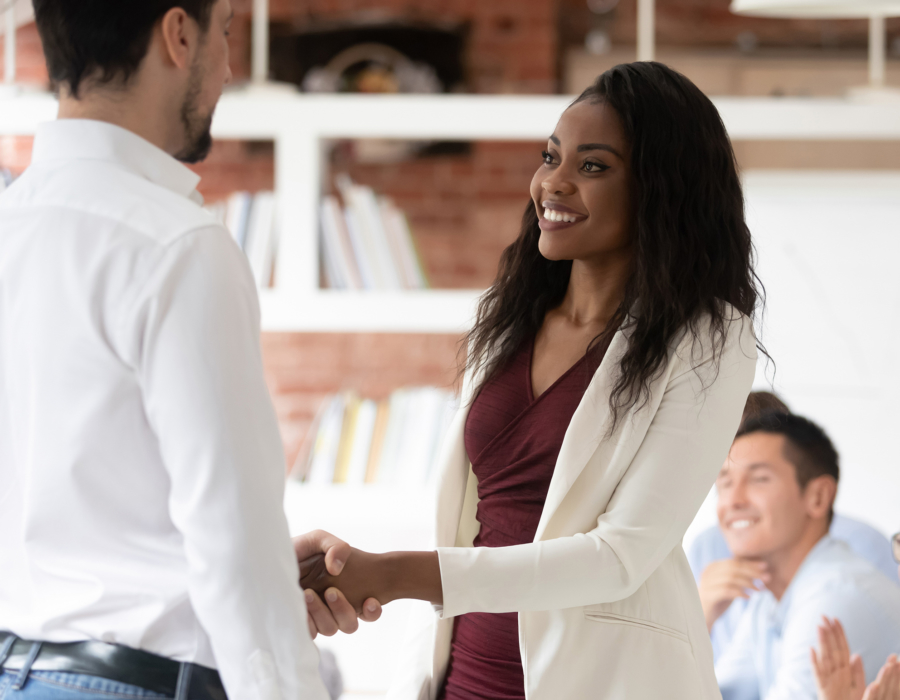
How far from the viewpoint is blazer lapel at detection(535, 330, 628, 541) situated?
3.91 feet

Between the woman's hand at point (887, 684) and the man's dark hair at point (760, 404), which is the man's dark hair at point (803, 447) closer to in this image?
the woman's hand at point (887, 684)

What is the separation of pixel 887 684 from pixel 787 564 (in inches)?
14.1

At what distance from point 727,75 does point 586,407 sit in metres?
3.05

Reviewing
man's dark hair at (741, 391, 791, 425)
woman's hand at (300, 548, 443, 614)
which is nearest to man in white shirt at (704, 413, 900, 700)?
man's dark hair at (741, 391, 791, 425)

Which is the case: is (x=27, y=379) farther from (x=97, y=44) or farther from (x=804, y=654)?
(x=804, y=654)

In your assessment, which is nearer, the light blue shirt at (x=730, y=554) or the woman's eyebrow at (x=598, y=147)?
the woman's eyebrow at (x=598, y=147)

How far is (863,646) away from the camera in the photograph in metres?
2.27

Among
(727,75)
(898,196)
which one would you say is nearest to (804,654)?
(898,196)

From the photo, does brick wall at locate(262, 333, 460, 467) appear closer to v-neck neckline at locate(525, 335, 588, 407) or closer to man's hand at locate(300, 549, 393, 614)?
v-neck neckline at locate(525, 335, 588, 407)

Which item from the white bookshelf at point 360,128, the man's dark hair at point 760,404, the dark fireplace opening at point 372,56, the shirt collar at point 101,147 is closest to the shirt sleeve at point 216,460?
the shirt collar at point 101,147

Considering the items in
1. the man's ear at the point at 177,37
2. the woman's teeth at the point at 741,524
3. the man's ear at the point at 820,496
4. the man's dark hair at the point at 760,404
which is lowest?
the woman's teeth at the point at 741,524

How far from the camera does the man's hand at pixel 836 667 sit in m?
2.24

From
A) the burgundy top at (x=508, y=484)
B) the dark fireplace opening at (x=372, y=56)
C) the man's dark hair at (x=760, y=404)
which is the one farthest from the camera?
the dark fireplace opening at (x=372, y=56)

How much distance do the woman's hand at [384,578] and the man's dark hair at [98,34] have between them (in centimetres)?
67
